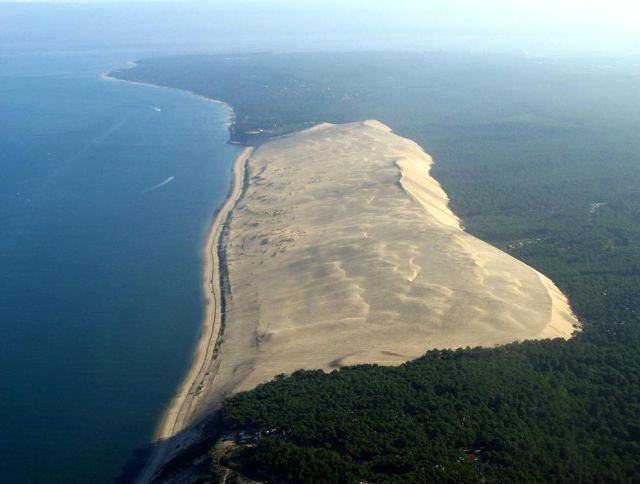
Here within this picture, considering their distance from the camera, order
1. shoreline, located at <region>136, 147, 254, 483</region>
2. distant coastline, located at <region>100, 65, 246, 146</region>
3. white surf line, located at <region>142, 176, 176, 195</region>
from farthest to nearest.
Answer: distant coastline, located at <region>100, 65, 246, 146</region> < white surf line, located at <region>142, 176, 176, 195</region> < shoreline, located at <region>136, 147, 254, 483</region>

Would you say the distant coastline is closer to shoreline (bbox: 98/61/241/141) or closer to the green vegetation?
shoreline (bbox: 98/61/241/141)

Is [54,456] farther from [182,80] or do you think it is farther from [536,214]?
[182,80]

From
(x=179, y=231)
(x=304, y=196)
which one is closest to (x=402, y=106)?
(x=304, y=196)

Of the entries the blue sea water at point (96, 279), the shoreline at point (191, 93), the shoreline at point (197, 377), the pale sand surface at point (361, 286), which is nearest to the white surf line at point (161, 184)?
the blue sea water at point (96, 279)

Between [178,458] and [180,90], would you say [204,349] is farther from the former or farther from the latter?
[180,90]

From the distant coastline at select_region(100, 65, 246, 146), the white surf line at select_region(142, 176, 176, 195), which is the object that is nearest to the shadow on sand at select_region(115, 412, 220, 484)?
the white surf line at select_region(142, 176, 176, 195)
